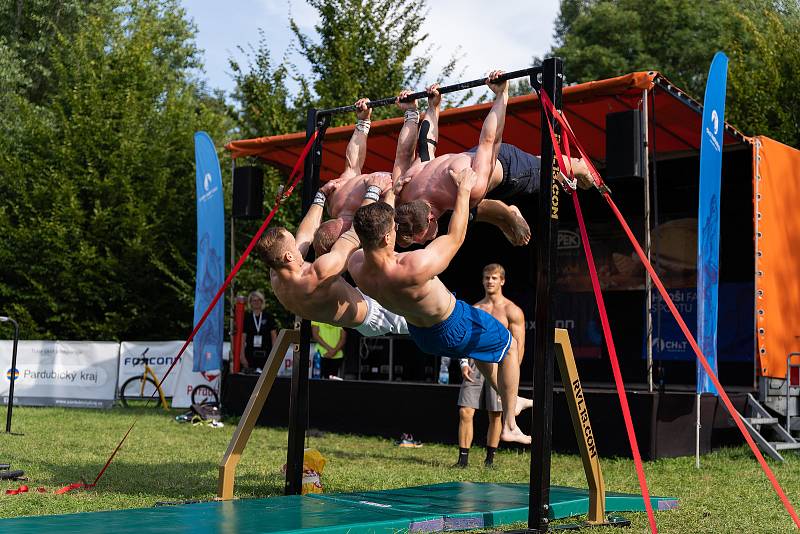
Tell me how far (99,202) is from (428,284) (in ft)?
53.4

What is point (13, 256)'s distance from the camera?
19.9 meters

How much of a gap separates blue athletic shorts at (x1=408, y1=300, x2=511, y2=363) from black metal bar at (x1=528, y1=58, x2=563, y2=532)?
36cm

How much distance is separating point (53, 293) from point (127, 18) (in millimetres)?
9504

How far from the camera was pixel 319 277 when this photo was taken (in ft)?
18.1

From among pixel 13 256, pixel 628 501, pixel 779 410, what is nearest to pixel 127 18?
pixel 13 256

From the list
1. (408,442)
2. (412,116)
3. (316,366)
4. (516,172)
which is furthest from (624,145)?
(316,366)

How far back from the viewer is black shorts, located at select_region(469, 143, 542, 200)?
595 centimetres

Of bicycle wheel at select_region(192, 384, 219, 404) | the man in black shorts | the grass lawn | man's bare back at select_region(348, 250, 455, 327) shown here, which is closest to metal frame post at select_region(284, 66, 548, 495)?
the grass lawn

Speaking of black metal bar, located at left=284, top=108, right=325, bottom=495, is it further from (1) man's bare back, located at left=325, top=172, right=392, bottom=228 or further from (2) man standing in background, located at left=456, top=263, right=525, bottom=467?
(2) man standing in background, located at left=456, top=263, right=525, bottom=467

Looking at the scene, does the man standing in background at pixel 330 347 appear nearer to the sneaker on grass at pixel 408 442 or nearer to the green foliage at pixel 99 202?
the sneaker on grass at pixel 408 442

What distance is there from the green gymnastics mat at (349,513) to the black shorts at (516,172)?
6.67 feet

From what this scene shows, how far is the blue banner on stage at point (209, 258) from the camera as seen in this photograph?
12.3 m

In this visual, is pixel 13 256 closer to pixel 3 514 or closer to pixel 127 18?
pixel 127 18

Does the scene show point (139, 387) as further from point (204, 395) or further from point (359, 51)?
point (359, 51)
